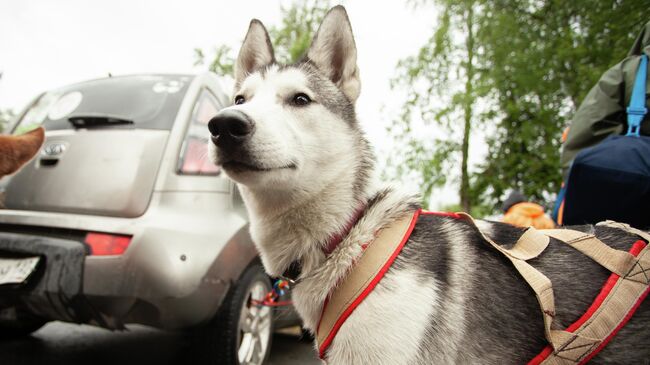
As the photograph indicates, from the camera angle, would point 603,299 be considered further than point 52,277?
No

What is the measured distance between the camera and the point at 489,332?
1.47 metres

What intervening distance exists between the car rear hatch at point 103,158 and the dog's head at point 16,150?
0.38 meters

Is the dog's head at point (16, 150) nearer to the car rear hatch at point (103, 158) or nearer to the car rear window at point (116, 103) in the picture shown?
the car rear hatch at point (103, 158)

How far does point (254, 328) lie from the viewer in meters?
3.05

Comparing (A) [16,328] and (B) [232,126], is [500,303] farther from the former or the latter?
(A) [16,328]

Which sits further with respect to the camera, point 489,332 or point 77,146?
point 77,146

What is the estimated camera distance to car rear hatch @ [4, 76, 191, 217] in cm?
243

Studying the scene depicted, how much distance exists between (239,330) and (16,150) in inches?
70.1

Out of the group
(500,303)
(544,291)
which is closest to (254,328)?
(500,303)

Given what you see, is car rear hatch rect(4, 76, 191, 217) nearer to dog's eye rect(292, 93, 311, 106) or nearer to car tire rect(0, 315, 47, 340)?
dog's eye rect(292, 93, 311, 106)

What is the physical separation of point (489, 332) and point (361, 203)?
2.41 ft

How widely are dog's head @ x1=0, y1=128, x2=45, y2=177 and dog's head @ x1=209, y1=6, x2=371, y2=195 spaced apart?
1.14m

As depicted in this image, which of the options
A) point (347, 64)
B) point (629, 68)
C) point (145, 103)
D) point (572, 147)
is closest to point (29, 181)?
point (145, 103)

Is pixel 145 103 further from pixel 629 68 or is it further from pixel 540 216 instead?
pixel 540 216
